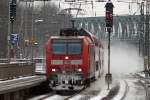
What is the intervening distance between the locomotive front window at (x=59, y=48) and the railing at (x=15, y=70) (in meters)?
1.73

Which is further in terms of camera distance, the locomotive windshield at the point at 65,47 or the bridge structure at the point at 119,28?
the bridge structure at the point at 119,28

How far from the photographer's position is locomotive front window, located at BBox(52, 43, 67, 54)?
34531mm

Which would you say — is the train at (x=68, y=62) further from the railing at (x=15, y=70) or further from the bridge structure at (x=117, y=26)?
the bridge structure at (x=117, y=26)

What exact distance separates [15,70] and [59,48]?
5.20 m

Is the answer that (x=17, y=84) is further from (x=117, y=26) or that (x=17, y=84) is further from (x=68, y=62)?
(x=117, y=26)

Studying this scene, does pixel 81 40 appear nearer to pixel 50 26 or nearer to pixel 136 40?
pixel 50 26

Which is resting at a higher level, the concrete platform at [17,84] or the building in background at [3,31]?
the building in background at [3,31]

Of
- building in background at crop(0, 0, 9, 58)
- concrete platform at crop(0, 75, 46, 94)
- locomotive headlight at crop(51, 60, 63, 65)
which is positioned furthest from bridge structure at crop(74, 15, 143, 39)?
concrete platform at crop(0, 75, 46, 94)

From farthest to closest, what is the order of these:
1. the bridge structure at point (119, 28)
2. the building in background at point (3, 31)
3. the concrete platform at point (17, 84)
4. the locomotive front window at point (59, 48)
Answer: the bridge structure at point (119, 28)
the building in background at point (3, 31)
the locomotive front window at point (59, 48)
the concrete platform at point (17, 84)

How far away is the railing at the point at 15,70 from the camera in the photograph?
27134 mm

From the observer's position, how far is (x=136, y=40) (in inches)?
4651

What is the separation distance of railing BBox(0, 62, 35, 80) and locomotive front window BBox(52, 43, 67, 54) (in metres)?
1.73

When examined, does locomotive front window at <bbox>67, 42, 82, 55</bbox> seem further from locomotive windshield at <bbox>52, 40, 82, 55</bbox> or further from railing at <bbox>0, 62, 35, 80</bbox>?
railing at <bbox>0, 62, 35, 80</bbox>

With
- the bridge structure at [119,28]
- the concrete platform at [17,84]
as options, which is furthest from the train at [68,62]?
the bridge structure at [119,28]
